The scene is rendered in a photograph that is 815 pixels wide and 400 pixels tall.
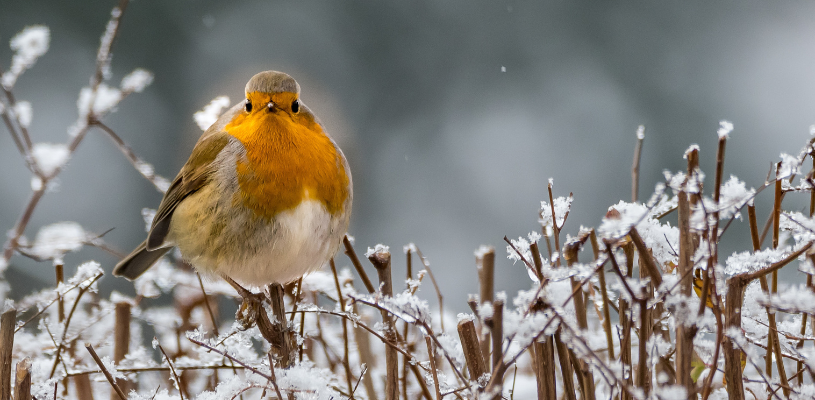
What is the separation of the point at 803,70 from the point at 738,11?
2.35 ft

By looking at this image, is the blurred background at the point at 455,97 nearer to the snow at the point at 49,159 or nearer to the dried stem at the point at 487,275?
the snow at the point at 49,159

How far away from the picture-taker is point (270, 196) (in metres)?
1.32

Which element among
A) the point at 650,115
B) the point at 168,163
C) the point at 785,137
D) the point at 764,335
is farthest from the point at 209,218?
the point at 785,137

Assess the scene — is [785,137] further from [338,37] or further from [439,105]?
[338,37]

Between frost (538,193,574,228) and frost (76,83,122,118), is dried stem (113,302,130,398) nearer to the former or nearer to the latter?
frost (76,83,122,118)

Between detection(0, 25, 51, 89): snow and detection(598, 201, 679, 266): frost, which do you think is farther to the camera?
detection(0, 25, 51, 89): snow

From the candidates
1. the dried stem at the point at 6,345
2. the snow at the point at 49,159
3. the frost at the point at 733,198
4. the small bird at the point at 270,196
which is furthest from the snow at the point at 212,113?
the frost at the point at 733,198

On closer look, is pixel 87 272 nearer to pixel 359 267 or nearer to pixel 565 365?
pixel 359 267

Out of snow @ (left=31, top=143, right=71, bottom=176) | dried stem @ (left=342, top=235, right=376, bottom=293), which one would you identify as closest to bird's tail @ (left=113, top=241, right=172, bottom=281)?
snow @ (left=31, top=143, right=71, bottom=176)

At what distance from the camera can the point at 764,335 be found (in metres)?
0.94

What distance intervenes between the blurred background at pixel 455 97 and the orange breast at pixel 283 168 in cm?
228

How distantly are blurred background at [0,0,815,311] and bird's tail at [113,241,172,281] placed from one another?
1951 mm

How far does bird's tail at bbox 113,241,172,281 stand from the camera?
69.1 inches

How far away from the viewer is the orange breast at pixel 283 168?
4.33ft
